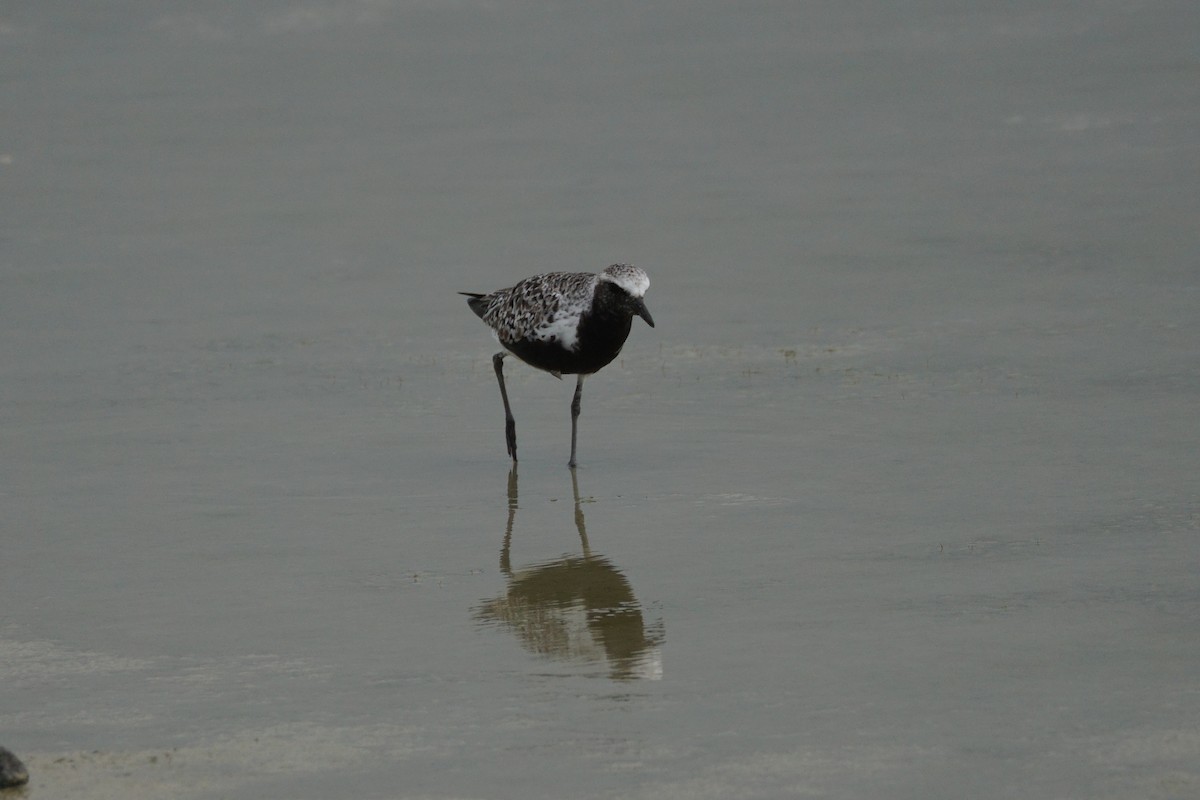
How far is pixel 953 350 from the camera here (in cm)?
1391

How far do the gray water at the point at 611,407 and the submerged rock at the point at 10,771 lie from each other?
141 millimetres

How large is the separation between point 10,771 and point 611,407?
294 inches

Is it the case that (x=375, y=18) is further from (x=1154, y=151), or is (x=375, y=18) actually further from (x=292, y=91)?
(x=1154, y=151)

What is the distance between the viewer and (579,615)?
7570mm

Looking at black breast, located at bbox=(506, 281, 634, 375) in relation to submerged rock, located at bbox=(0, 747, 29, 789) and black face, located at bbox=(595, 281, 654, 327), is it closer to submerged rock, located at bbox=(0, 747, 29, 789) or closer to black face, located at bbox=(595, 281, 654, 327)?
black face, located at bbox=(595, 281, 654, 327)

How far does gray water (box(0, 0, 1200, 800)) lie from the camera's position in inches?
240

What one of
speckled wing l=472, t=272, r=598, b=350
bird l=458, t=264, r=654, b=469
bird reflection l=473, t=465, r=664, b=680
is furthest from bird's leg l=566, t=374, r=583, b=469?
bird reflection l=473, t=465, r=664, b=680

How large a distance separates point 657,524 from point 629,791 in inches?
150

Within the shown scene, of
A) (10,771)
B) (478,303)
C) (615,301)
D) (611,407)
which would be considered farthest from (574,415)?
(10,771)

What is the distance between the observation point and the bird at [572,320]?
10578 mm

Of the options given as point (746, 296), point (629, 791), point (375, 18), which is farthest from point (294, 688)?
point (375, 18)

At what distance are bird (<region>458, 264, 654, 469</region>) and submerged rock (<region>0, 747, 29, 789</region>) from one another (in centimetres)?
541

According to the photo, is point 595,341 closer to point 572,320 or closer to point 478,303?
point 572,320

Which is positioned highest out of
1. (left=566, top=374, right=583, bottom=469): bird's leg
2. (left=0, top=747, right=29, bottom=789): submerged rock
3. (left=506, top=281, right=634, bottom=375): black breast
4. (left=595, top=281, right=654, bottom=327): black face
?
(left=595, top=281, right=654, bottom=327): black face
